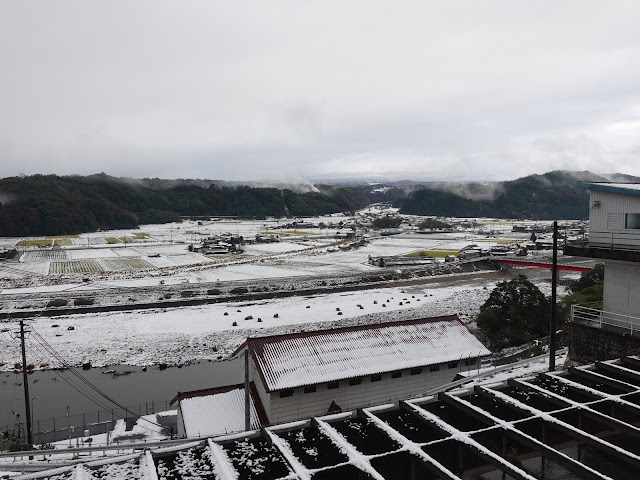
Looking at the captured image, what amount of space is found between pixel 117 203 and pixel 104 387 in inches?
4576

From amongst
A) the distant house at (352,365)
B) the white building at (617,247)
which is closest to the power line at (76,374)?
the distant house at (352,365)

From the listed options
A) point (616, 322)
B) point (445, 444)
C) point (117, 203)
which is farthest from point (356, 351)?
point (117, 203)

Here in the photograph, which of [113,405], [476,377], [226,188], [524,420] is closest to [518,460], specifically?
[524,420]

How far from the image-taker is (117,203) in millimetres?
123938

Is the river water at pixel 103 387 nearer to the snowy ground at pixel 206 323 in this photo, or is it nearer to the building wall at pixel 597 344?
the snowy ground at pixel 206 323

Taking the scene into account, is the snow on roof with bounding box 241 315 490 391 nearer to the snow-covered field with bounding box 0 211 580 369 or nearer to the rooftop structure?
the rooftop structure

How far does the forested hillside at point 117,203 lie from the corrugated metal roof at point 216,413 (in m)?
94.4

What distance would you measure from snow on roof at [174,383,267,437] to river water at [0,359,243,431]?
15.9 ft

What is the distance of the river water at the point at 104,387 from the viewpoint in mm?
16141

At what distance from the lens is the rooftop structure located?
566 centimetres

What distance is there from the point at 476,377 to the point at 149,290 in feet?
103

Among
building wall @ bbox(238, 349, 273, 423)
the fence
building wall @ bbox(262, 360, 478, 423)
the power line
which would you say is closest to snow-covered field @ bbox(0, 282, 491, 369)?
the power line

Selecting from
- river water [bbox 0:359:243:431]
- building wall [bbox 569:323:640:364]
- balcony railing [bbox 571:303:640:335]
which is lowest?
river water [bbox 0:359:243:431]

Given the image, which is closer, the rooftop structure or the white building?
the rooftop structure
